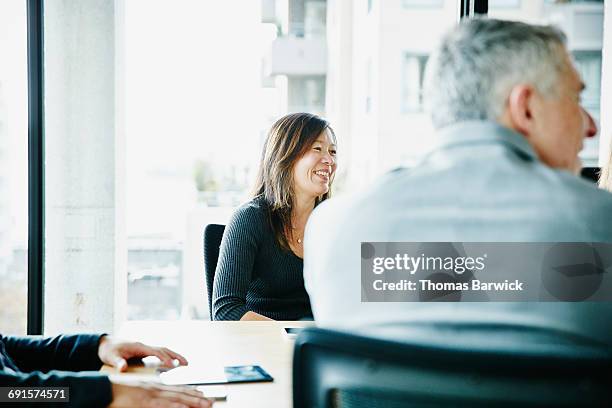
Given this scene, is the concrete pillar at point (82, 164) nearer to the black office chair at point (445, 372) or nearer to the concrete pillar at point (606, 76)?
the concrete pillar at point (606, 76)

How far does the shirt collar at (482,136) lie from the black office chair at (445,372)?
39cm

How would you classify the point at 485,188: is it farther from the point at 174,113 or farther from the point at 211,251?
the point at 174,113

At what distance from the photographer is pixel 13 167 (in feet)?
9.89

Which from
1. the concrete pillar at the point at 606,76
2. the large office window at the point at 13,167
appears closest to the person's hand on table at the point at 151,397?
the large office window at the point at 13,167

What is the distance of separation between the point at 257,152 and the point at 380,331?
192 centimetres

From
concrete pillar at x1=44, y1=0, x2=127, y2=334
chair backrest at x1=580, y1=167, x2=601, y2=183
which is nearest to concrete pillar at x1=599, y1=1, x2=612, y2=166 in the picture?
chair backrest at x1=580, y1=167, x2=601, y2=183

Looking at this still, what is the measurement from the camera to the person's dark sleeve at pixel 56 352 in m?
1.45

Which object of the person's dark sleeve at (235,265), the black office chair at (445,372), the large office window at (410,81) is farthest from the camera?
the large office window at (410,81)

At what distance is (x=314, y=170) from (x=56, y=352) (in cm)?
124

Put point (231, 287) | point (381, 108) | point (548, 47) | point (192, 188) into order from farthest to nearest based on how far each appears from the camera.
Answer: point (381, 108) → point (192, 188) → point (231, 287) → point (548, 47)

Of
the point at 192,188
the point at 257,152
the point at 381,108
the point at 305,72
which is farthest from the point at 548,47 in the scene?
the point at 381,108

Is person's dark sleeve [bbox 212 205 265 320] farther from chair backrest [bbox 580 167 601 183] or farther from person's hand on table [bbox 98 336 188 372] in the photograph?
chair backrest [bbox 580 167 601 183]

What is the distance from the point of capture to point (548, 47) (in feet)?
3.33

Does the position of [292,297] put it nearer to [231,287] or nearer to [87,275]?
[231,287]
